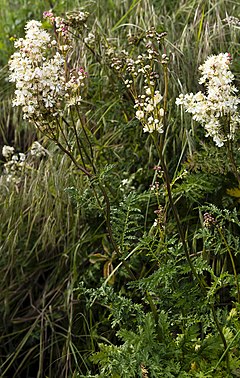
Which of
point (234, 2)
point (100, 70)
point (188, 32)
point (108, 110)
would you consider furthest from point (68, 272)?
point (234, 2)

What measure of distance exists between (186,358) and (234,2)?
4.77 feet

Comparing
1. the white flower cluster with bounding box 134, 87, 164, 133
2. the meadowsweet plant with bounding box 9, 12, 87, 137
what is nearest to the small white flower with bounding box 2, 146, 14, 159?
the meadowsweet plant with bounding box 9, 12, 87, 137

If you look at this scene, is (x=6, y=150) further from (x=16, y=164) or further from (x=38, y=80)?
(x=38, y=80)

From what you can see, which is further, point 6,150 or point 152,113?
point 6,150

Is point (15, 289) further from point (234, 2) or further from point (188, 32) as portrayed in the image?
point (234, 2)

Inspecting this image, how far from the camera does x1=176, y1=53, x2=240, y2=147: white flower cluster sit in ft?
4.58

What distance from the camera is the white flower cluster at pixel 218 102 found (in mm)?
1395

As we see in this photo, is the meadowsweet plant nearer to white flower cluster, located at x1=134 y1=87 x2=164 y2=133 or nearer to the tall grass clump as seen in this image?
the tall grass clump

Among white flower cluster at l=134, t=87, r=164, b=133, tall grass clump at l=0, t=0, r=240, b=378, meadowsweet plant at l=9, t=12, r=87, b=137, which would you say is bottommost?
tall grass clump at l=0, t=0, r=240, b=378

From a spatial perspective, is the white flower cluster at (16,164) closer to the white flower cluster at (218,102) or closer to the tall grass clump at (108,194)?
the tall grass clump at (108,194)

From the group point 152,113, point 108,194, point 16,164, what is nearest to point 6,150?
point 16,164

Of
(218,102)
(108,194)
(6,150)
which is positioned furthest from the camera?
(6,150)

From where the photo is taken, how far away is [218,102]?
4.61ft

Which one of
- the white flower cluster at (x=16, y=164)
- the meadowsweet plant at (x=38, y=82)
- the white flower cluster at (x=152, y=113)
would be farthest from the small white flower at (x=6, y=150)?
the white flower cluster at (x=152, y=113)
